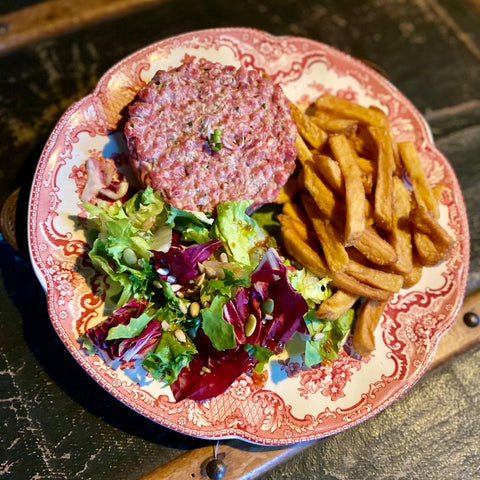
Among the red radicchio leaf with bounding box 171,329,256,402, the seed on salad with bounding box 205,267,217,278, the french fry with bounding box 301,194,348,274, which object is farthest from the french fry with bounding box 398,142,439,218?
the red radicchio leaf with bounding box 171,329,256,402

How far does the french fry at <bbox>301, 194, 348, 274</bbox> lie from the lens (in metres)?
2.79

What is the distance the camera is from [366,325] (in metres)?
2.97

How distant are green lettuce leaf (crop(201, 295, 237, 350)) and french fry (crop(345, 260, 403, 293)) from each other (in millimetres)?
810

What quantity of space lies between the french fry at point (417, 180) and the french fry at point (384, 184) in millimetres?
183

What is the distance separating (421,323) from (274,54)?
2150 millimetres

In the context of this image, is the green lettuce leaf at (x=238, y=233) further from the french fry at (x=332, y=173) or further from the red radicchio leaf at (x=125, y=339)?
the red radicchio leaf at (x=125, y=339)

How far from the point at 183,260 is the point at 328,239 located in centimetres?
85

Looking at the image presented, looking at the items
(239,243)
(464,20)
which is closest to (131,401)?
(239,243)

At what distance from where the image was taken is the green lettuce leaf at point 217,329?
255 centimetres

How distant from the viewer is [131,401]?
2.61 metres

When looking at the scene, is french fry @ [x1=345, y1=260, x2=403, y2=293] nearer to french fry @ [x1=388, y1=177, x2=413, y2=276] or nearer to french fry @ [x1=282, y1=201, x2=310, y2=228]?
french fry @ [x1=388, y1=177, x2=413, y2=276]

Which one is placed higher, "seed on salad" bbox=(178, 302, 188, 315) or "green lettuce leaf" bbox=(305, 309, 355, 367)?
"seed on salad" bbox=(178, 302, 188, 315)

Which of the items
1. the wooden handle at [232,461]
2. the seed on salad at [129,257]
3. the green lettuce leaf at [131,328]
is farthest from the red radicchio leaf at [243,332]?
the seed on salad at [129,257]

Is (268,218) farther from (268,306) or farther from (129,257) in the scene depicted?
(129,257)
